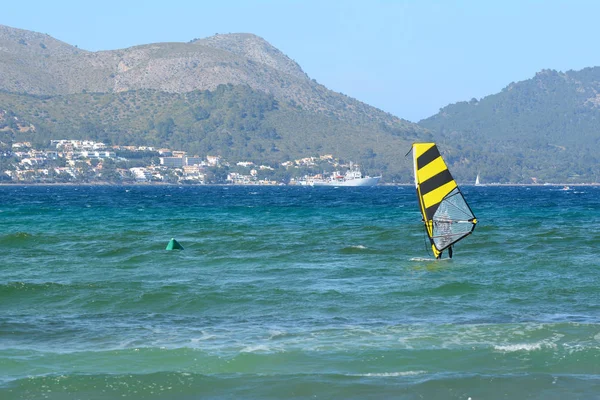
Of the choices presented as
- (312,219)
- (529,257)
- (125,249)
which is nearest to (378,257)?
(529,257)

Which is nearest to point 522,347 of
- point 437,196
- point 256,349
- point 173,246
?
point 256,349

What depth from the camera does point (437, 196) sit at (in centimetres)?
2752

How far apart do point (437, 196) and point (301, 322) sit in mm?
10054

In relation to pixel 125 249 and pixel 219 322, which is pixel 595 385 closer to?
pixel 219 322

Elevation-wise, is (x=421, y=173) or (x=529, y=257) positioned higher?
(x=421, y=173)

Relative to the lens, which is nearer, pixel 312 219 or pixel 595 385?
pixel 595 385

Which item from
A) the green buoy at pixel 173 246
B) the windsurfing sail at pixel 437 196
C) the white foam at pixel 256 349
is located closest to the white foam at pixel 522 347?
the white foam at pixel 256 349

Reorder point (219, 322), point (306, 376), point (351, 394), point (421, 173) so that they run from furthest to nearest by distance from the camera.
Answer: point (421, 173) → point (219, 322) → point (306, 376) → point (351, 394)

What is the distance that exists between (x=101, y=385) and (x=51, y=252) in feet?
70.8

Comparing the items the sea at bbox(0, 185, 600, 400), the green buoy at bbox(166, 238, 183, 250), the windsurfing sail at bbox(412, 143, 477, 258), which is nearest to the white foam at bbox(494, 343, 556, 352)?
the sea at bbox(0, 185, 600, 400)

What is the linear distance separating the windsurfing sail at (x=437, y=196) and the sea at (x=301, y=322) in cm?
131

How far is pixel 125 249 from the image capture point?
3491 centimetres

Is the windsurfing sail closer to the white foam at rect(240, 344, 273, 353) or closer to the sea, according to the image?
the sea

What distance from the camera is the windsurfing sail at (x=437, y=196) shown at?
27141mm
